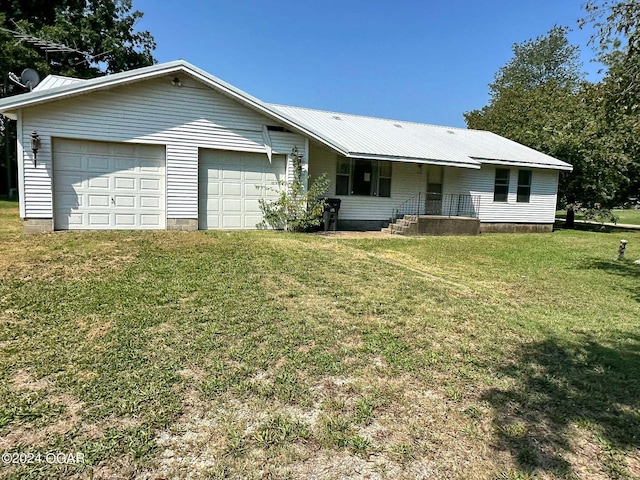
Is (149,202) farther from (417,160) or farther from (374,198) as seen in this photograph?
(417,160)

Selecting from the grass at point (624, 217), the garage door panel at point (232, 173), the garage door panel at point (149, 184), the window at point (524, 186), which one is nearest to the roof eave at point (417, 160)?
the garage door panel at point (232, 173)

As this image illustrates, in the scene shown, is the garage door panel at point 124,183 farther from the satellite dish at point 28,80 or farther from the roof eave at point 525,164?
the roof eave at point 525,164

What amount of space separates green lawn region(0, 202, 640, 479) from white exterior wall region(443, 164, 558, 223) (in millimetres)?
9219

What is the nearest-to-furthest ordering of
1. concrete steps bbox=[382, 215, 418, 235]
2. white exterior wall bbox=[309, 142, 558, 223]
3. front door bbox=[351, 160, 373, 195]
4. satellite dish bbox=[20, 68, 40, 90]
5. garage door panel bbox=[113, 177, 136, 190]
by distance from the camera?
garage door panel bbox=[113, 177, 136, 190] → satellite dish bbox=[20, 68, 40, 90] → concrete steps bbox=[382, 215, 418, 235] → white exterior wall bbox=[309, 142, 558, 223] → front door bbox=[351, 160, 373, 195]

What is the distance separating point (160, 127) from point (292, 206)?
4.03 m

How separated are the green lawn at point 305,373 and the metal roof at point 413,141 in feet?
24.6

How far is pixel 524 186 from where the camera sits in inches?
661

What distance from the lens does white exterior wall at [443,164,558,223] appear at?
51.6 feet

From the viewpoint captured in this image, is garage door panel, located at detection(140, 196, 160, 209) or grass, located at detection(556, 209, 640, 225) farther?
grass, located at detection(556, 209, 640, 225)

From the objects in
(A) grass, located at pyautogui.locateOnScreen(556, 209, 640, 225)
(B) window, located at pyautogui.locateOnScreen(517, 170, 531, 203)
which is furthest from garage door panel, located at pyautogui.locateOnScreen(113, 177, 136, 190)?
(A) grass, located at pyautogui.locateOnScreen(556, 209, 640, 225)

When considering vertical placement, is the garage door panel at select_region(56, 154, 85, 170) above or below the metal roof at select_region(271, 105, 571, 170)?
below

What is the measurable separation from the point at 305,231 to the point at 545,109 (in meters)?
19.5

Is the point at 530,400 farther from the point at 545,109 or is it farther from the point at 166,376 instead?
the point at 545,109

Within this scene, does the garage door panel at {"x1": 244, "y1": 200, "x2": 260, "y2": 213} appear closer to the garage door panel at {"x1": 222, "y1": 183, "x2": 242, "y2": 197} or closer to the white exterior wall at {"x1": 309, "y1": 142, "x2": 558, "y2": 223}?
the garage door panel at {"x1": 222, "y1": 183, "x2": 242, "y2": 197}
